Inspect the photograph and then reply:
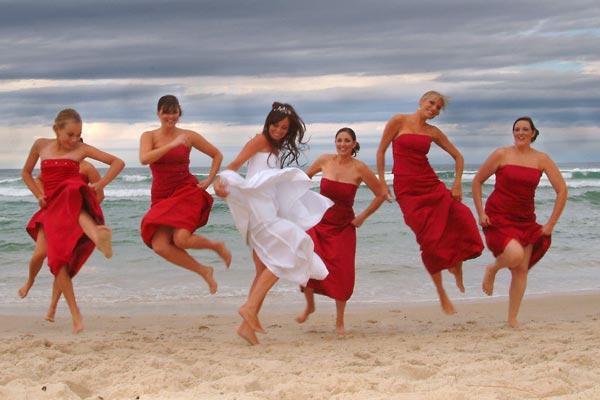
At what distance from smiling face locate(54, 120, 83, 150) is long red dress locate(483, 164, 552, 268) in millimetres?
3755

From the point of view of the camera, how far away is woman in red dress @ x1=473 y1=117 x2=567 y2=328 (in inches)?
336

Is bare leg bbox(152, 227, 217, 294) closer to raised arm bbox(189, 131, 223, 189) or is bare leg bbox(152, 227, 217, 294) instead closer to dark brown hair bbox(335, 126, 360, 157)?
raised arm bbox(189, 131, 223, 189)

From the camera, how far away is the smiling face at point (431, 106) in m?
8.66

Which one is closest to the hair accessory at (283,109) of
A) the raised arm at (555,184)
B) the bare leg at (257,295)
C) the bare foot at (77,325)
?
the bare leg at (257,295)

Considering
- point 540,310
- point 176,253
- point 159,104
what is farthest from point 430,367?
point 540,310

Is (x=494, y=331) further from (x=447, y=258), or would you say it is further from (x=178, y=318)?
(x=178, y=318)

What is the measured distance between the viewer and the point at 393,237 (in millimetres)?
17969

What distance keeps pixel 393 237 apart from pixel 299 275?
33.2ft

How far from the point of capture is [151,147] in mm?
8414

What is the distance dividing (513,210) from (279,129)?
226 cm

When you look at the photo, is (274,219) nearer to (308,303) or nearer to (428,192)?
(308,303)

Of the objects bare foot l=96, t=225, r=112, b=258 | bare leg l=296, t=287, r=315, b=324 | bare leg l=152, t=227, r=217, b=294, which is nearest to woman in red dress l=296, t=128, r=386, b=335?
bare leg l=296, t=287, r=315, b=324

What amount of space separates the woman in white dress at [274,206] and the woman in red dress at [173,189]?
57cm

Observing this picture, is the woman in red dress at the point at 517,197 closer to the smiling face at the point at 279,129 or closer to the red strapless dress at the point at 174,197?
the smiling face at the point at 279,129
